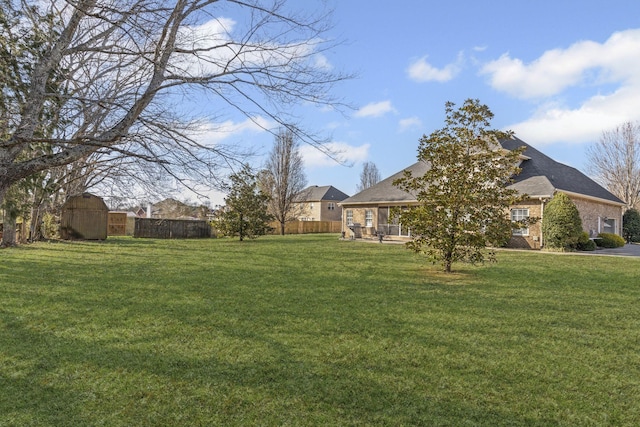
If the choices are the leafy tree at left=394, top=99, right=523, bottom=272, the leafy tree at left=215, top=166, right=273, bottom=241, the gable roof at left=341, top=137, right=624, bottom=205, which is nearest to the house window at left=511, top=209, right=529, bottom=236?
the gable roof at left=341, top=137, right=624, bottom=205

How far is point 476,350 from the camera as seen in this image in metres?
4.26

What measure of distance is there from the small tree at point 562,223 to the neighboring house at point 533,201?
753mm

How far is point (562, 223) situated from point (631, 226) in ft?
45.7

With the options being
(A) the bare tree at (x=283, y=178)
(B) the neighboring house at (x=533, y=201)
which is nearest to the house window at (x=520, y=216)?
(B) the neighboring house at (x=533, y=201)

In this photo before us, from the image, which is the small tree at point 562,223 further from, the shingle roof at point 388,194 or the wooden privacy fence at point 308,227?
the wooden privacy fence at point 308,227

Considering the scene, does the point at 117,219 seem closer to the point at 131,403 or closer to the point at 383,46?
the point at 383,46

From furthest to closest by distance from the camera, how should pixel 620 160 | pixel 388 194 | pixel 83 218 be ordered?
pixel 620 160
pixel 388 194
pixel 83 218

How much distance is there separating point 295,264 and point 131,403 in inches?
340

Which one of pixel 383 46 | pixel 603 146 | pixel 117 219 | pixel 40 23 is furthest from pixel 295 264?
pixel 603 146

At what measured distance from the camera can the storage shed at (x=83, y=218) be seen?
21.5 m

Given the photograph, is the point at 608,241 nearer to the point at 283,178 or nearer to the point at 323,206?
the point at 283,178

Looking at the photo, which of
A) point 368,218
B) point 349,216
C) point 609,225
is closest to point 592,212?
point 609,225

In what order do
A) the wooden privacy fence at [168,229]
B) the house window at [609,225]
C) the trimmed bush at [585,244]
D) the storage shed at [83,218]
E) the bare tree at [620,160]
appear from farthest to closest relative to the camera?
the bare tree at [620,160] → the wooden privacy fence at [168,229] → the house window at [609,225] → the storage shed at [83,218] → the trimmed bush at [585,244]

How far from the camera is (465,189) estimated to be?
959 cm
